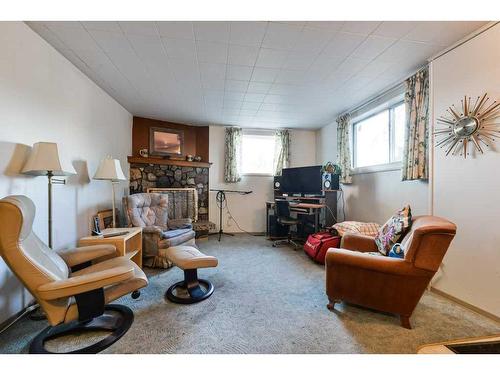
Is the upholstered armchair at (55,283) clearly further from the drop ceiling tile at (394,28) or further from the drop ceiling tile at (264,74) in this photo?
the drop ceiling tile at (394,28)

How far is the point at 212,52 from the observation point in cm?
213

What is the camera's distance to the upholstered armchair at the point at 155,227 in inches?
107

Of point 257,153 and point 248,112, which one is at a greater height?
point 248,112

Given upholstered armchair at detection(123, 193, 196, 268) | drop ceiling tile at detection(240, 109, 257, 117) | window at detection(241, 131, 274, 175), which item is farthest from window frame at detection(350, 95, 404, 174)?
upholstered armchair at detection(123, 193, 196, 268)

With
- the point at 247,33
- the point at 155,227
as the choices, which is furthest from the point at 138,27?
the point at 155,227

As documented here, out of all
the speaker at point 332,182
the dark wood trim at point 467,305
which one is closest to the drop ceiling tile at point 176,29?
the speaker at point 332,182

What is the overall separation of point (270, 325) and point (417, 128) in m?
2.58

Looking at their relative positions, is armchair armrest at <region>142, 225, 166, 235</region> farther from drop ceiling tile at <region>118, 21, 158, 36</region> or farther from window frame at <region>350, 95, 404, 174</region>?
window frame at <region>350, 95, 404, 174</region>

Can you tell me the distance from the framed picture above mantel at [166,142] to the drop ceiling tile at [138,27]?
2.62 metres

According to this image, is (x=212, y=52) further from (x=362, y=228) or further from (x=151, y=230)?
(x=362, y=228)

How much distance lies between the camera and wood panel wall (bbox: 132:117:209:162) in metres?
4.19

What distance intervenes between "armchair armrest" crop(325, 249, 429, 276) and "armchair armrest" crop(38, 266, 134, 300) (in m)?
1.56

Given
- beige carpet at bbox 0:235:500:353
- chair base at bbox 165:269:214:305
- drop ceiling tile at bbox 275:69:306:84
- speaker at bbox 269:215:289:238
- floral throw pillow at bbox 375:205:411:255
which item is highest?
drop ceiling tile at bbox 275:69:306:84
